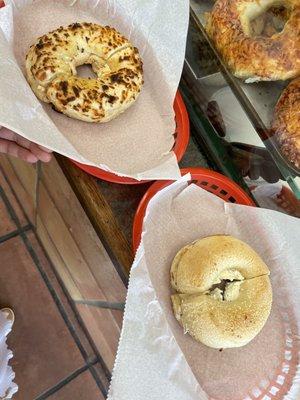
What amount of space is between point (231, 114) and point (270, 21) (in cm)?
25

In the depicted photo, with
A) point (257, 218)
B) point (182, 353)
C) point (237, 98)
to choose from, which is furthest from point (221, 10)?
point (182, 353)

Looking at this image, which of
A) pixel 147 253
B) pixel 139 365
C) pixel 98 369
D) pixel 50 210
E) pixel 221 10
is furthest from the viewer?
pixel 98 369

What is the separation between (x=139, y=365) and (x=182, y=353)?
0.27 feet

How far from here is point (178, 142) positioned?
1136 mm

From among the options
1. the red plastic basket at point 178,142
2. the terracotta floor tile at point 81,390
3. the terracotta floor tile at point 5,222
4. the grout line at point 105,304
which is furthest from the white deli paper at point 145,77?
the terracotta floor tile at point 81,390

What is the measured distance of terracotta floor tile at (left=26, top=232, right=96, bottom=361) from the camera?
166cm

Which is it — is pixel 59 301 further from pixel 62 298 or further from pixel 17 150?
pixel 17 150

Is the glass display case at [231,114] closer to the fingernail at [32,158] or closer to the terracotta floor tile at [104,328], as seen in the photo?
the fingernail at [32,158]

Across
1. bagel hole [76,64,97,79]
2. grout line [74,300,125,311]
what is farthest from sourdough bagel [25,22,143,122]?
grout line [74,300,125,311]

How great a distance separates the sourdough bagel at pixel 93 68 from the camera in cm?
104

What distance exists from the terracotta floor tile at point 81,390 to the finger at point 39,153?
86cm

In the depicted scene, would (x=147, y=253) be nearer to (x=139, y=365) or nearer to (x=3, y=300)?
(x=139, y=365)

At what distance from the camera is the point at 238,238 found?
1.09m

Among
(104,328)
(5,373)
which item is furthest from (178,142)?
(5,373)
